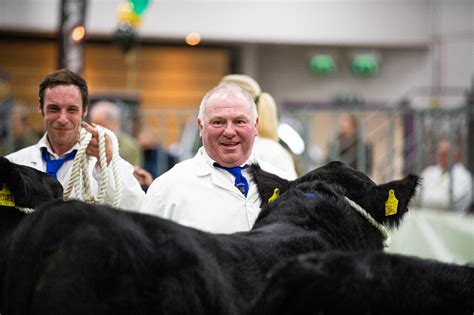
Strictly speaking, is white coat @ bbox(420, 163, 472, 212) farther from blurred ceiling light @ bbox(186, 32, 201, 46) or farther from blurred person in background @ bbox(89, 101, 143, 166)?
blurred ceiling light @ bbox(186, 32, 201, 46)

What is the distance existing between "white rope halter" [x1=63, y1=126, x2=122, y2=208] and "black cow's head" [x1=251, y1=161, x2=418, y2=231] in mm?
926

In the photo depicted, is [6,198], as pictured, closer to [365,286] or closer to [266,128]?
[365,286]

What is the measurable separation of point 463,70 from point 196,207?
787 inches

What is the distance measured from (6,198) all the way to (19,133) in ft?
25.7

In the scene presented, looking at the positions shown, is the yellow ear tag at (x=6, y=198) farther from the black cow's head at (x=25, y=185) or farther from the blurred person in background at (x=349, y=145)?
the blurred person in background at (x=349, y=145)

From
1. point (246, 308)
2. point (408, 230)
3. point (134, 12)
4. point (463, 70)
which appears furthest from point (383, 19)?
point (246, 308)

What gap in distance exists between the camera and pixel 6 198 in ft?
12.3

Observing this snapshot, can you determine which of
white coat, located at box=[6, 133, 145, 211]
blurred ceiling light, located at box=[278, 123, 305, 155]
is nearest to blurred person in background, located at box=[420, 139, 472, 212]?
blurred ceiling light, located at box=[278, 123, 305, 155]

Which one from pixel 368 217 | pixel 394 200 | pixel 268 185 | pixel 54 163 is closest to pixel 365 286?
pixel 368 217

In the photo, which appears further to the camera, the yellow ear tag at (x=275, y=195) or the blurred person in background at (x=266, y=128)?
the blurred person in background at (x=266, y=128)

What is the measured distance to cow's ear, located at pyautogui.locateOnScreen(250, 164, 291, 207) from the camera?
4355 mm

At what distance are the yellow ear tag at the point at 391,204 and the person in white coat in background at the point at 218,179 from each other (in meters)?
0.73

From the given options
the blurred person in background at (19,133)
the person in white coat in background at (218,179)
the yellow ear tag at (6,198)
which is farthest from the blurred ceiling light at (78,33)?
the yellow ear tag at (6,198)

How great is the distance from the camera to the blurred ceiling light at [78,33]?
358 inches
